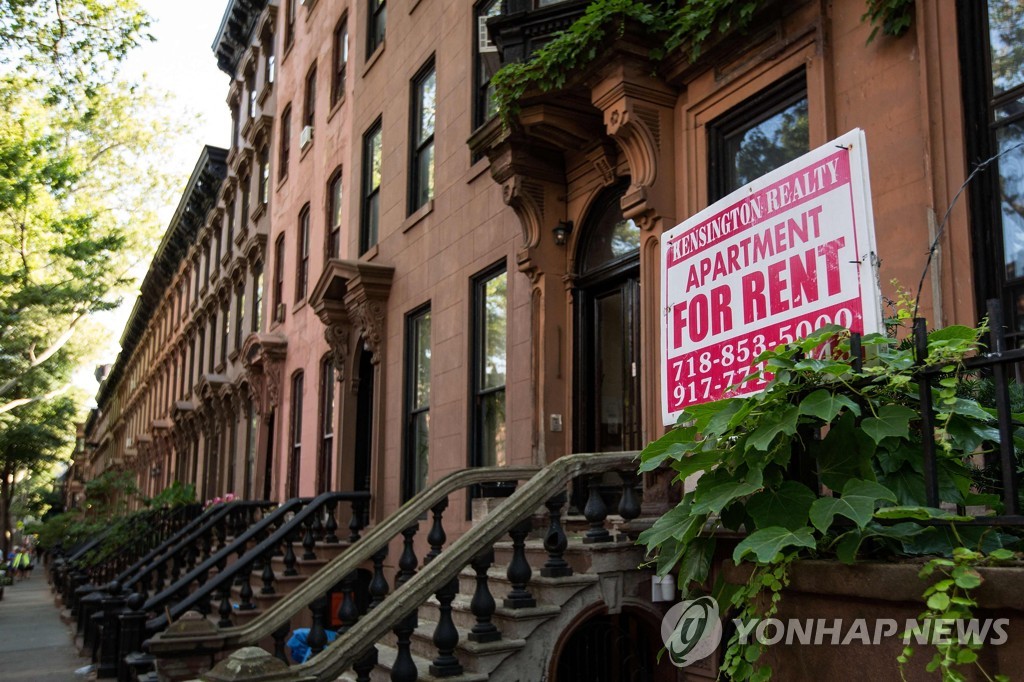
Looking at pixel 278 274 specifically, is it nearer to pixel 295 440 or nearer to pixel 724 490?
pixel 295 440

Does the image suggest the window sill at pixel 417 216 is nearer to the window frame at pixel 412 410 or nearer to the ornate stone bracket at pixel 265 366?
the window frame at pixel 412 410

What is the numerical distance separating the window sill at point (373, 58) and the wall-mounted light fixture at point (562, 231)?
6.75 m

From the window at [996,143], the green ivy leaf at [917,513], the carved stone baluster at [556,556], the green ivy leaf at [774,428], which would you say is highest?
the window at [996,143]

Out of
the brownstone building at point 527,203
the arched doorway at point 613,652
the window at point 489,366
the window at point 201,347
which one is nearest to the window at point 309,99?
the brownstone building at point 527,203

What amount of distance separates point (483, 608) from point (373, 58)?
11238mm

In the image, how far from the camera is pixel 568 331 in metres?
8.85

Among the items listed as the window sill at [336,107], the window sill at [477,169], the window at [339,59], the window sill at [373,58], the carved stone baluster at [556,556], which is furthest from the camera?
the window at [339,59]

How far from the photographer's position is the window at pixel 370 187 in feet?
47.3

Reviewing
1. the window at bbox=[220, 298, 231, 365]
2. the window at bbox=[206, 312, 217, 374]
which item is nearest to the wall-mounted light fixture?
the window at bbox=[220, 298, 231, 365]

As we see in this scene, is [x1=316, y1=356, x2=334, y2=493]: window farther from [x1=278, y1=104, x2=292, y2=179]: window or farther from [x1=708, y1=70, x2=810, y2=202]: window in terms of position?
[x1=708, y1=70, x2=810, y2=202]: window

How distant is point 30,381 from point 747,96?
34.7 m

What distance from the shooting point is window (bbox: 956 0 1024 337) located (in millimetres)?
4773

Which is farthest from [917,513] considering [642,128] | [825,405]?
[642,128]

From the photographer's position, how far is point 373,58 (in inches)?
575
